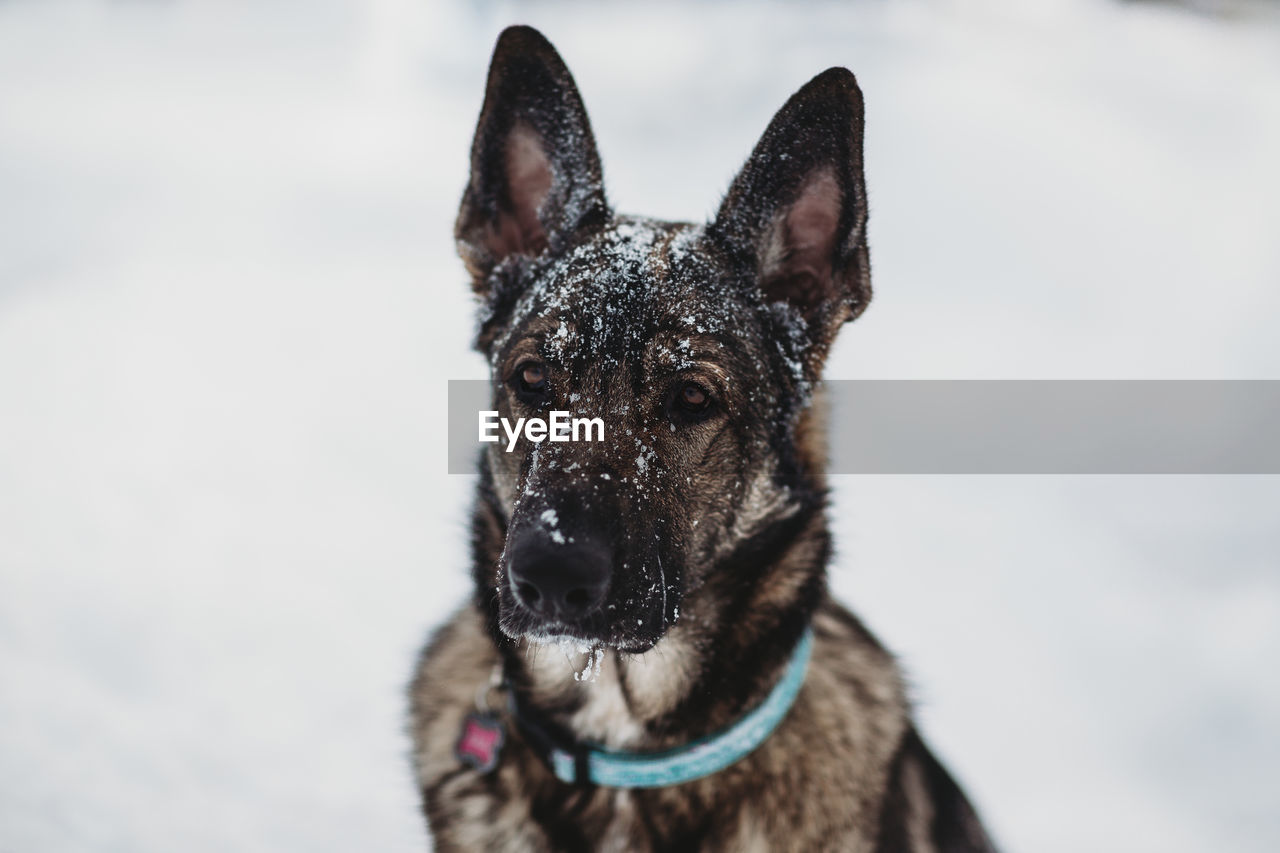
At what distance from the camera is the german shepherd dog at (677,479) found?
7.61 ft

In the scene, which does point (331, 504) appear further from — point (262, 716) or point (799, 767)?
point (799, 767)

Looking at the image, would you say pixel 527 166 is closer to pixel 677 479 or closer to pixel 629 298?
pixel 629 298

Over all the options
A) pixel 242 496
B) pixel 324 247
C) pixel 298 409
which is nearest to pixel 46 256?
pixel 324 247

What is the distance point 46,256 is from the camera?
23.9 ft

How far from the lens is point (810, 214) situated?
2629mm

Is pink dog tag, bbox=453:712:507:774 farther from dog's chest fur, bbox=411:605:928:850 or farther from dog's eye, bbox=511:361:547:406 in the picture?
dog's eye, bbox=511:361:547:406

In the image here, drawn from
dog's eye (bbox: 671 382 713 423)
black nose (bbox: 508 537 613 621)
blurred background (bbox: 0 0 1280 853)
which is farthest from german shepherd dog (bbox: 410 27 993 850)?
blurred background (bbox: 0 0 1280 853)

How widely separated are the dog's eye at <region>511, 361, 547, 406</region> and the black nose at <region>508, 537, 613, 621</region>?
578 mm

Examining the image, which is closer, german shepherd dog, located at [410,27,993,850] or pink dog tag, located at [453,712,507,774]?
german shepherd dog, located at [410,27,993,850]

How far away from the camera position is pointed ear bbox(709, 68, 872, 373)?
2.43m

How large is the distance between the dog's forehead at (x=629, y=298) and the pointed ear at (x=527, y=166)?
191 millimetres

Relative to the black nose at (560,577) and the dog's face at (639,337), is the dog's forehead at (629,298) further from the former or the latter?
the black nose at (560,577)

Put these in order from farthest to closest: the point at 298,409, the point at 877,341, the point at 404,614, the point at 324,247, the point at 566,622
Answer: the point at 324,247, the point at 877,341, the point at 298,409, the point at 404,614, the point at 566,622

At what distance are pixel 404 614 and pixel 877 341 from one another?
446 centimetres
